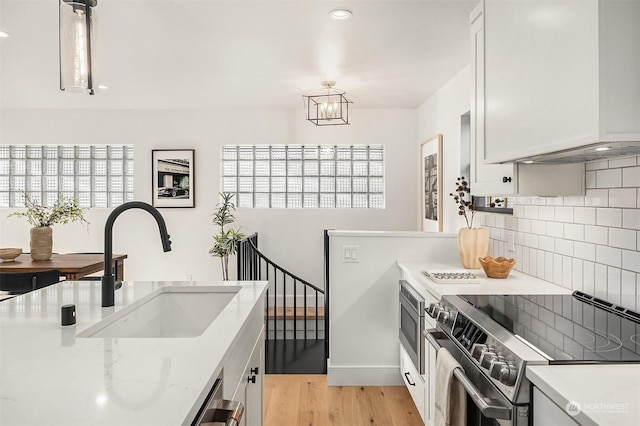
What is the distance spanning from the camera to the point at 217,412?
103 centimetres

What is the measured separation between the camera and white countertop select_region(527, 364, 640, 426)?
88cm

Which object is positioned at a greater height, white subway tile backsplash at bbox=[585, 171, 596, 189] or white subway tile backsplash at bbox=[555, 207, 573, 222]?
white subway tile backsplash at bbox=[585, 171, 596, 189]

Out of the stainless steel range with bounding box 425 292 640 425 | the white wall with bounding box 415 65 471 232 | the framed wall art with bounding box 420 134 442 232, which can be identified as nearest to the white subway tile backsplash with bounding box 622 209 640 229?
the stainless steel range with bounding box 425 292 640 425

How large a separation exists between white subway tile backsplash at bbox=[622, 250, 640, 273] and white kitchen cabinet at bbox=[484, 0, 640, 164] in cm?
58

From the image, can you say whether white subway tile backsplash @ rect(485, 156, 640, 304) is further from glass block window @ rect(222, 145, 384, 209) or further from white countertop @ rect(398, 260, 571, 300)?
glass block window @ rect(222, 145, 384, 209)

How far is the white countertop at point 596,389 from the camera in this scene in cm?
88

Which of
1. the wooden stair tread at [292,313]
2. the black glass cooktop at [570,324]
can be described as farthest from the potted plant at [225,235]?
the black glass cooktop at [570,324]

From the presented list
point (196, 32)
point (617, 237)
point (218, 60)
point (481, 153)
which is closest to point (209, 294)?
point (481, 153)

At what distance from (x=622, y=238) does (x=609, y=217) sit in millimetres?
118

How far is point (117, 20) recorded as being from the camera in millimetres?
2861

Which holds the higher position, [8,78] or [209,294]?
[8,78]

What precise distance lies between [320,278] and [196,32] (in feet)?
11.1

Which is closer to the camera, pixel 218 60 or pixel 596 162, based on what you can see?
pixel 596 162

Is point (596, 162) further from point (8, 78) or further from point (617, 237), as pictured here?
point (8, 78)
